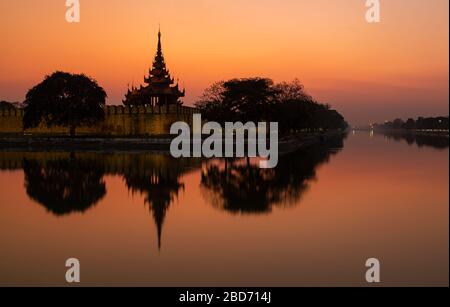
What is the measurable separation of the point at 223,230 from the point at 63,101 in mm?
44027

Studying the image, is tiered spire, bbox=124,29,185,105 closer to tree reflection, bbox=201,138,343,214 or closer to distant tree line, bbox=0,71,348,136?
distant tree line, bbox=0,71,348,136

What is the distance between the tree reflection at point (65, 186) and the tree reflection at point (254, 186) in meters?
4.06

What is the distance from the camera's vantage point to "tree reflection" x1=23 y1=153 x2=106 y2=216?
14883mm

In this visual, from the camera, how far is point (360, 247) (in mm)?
10078

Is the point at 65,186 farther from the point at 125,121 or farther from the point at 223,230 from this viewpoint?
the point at 125,121

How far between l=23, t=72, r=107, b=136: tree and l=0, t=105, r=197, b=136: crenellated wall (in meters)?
3.36

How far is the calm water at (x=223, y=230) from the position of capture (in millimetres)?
8461

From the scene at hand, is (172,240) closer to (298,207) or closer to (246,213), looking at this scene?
(246,213)
